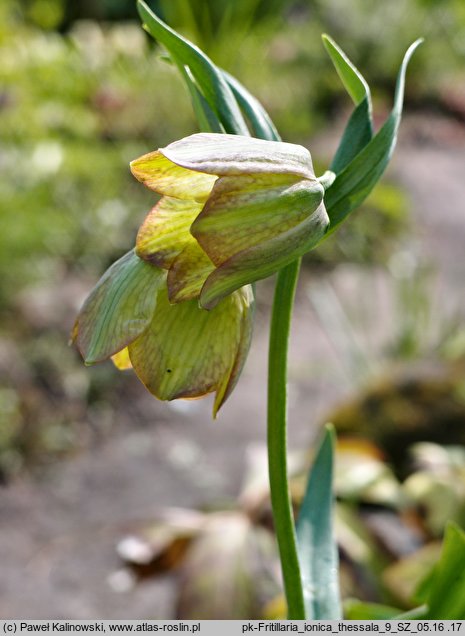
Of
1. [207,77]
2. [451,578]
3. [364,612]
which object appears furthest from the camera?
[364,612]

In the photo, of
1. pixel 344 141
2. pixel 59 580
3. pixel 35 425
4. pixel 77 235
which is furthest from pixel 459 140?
pixel 344 141

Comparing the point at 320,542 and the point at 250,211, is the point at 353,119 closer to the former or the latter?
the point at 250,211

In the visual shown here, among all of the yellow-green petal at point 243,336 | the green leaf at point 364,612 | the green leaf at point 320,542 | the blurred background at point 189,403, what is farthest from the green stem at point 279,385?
the blurred background at point 189,403

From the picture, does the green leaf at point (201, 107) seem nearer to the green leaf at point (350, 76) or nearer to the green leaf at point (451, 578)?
the green leaf at point (350, 76)

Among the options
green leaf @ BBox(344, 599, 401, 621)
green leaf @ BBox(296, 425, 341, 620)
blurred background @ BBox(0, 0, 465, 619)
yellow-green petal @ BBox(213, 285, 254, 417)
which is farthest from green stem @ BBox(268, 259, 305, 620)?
blurred background @ BBox(0, 0, 465, 619)

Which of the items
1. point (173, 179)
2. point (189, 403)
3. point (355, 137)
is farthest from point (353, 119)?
point (189, 403)

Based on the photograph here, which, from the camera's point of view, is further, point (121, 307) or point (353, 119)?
point (353, 119)
